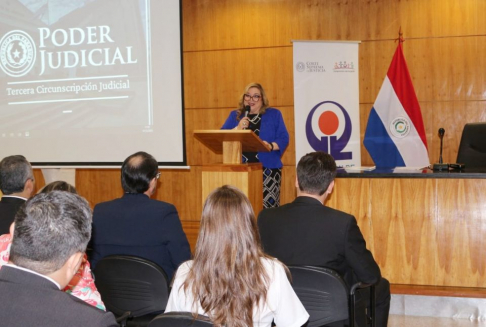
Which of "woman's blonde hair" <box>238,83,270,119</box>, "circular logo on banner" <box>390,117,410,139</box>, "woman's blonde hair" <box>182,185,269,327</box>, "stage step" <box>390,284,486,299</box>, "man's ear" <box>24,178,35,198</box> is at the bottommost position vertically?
"stage step" <box>390,284,486,299</box>

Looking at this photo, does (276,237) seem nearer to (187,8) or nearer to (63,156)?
(63,156)

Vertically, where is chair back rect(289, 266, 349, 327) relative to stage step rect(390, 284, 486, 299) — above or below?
above

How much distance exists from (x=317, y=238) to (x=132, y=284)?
883 millimetres

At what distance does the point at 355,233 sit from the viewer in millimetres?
2471

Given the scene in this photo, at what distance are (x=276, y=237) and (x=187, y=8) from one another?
16.3 ft

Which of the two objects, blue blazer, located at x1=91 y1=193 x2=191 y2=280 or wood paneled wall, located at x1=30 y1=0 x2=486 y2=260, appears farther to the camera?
wood paneled wall, located at x1=30 y1=0 x2=486 y2=260

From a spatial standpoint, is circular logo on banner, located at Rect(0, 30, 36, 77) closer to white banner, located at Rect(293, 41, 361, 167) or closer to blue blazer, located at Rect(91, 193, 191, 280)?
white banner, located at Rect(293, 41, 361, 167)

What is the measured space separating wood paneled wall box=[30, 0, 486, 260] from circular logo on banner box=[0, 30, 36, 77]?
2.13 meters

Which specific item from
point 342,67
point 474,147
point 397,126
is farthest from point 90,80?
point 474,147

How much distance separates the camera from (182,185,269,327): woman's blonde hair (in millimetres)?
1786

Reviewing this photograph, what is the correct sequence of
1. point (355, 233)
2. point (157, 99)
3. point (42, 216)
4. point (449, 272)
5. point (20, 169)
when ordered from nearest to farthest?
point (42, 216) → point (355, 233) → point (20, 169) → point (449, 272) → point (157, 99)

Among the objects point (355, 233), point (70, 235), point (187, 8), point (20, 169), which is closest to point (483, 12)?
point (187, 8)

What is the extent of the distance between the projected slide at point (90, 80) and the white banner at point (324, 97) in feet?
→ 5.32

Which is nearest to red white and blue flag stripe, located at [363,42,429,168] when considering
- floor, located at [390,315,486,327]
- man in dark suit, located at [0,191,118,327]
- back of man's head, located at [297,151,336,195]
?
floor, located at [390,315,486,327]
